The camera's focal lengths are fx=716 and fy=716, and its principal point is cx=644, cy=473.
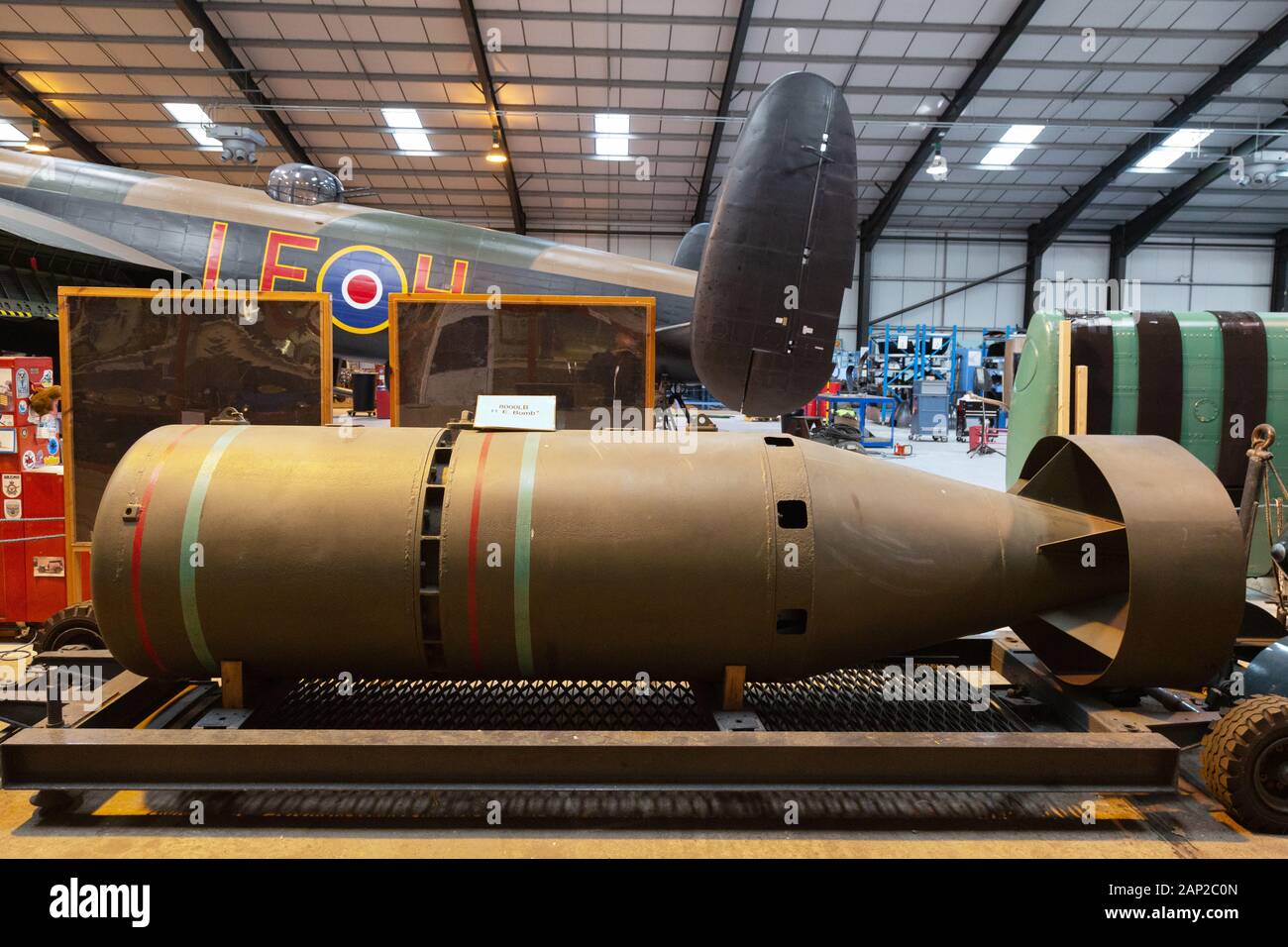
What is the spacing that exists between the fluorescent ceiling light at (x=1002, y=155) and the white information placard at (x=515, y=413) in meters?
20.5

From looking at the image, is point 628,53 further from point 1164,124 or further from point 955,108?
point 1164,124

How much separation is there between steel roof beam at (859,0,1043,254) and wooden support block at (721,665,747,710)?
16.3 meters

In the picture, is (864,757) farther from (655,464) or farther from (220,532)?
(220,532)

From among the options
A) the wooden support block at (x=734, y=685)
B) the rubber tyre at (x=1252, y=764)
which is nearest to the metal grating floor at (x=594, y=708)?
the wooden support block at (x=734, y=685)

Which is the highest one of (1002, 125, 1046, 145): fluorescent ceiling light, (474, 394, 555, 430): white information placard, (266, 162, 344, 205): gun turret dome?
(1002, 125, 1046, 145): fluorescent ceiling light

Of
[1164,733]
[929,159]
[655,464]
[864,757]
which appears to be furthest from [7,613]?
[929,159]

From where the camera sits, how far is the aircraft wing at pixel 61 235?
6.70 meters

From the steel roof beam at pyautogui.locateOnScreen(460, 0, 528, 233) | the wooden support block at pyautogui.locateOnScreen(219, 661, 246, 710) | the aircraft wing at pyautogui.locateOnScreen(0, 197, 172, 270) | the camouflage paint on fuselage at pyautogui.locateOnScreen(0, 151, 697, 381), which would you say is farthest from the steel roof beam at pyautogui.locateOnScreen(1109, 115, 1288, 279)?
the wooden support block at pyautogui.locateOnScreen(219, 661, 246, 710)

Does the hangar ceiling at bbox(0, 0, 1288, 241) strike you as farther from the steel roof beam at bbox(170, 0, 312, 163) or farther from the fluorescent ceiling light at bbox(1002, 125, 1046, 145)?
the fluorescent ceiling light at bbox(1002, 125, 1046, 145)

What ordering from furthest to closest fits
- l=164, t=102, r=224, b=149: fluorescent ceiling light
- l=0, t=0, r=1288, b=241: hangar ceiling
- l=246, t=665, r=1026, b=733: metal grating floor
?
l=164, t=102, r=224, b=149: fluorescent ceiling light
l=0, t=0, r=1288, b=241: hangar ceiling
l=246, t=665, r=1026, b=733: metal grating floor

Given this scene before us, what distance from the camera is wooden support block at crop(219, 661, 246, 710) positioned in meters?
2.80

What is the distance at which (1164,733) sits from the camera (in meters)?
2.78

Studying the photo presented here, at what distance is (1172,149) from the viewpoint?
19297 millimetres

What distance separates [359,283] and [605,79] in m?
11.1
